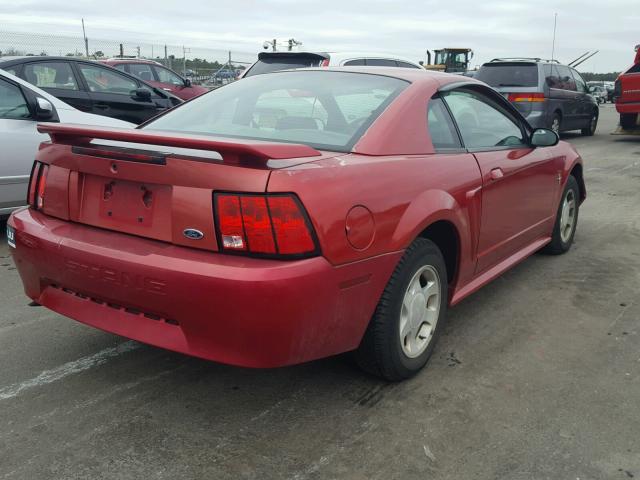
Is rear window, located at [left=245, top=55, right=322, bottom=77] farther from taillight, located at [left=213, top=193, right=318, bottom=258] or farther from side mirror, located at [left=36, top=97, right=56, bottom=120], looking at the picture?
taillight, located at [left=213, top=193, right=318, bottom=258]

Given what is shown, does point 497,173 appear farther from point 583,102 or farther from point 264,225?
point 583,102

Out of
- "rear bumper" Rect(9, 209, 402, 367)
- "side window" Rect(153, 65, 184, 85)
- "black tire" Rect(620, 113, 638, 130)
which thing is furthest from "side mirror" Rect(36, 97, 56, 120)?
"black tire" Rect(620, 113, 638, 130)

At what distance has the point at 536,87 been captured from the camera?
42.3ft

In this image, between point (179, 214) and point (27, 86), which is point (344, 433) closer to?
point (179, 214)

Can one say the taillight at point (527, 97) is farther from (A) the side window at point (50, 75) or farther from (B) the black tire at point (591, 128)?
(A) the side window at point (50, 75)

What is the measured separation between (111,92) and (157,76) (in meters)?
5.96

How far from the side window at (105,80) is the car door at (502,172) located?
556 cm

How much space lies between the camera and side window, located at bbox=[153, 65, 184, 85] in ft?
45.1

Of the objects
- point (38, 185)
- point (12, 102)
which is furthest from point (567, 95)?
point (38, 185)

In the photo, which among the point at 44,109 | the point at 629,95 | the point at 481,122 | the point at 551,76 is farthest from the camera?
the point at 629,95

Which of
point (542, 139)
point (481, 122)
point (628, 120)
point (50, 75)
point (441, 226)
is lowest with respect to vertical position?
point (628, 120)

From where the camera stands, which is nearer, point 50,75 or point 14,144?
point 14,144

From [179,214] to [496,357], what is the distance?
73.4 inches

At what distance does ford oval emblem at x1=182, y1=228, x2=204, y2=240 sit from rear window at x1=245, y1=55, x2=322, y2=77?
6955mm
